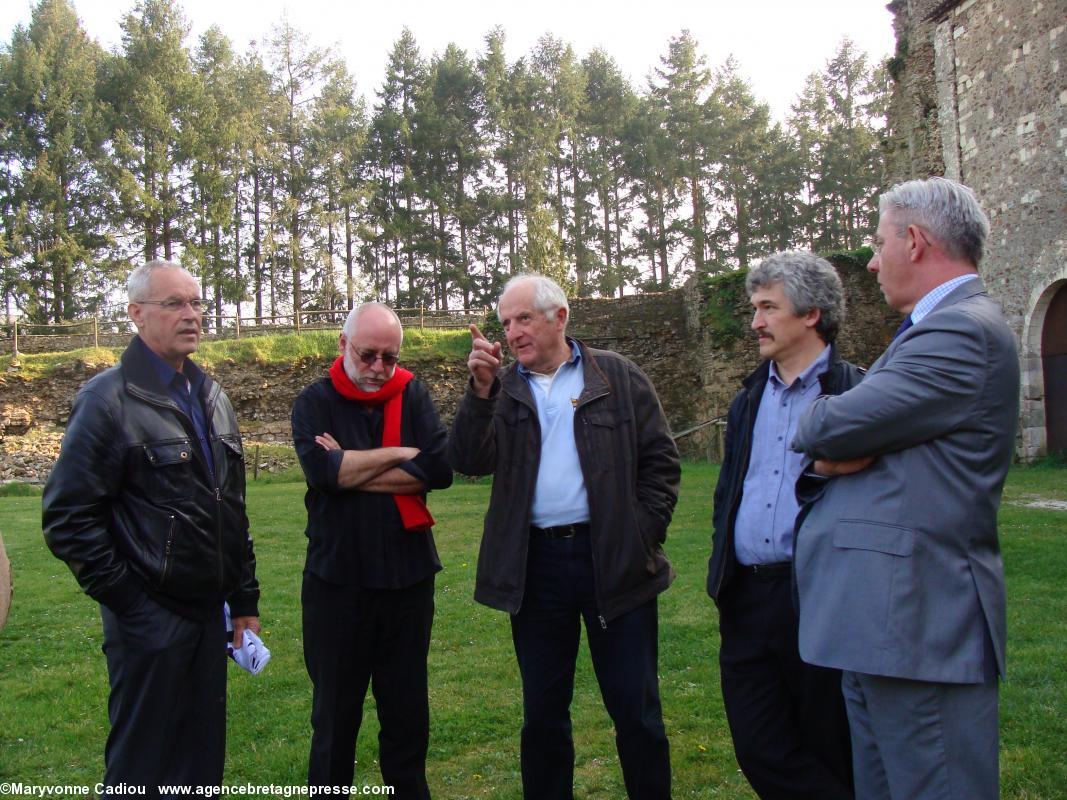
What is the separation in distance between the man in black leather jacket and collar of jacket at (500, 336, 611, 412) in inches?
41.5

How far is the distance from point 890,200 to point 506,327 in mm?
1443

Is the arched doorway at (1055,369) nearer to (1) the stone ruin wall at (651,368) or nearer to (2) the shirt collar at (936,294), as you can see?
(1) the stone ruin wall at (651,368)

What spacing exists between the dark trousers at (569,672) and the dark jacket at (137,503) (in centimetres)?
107

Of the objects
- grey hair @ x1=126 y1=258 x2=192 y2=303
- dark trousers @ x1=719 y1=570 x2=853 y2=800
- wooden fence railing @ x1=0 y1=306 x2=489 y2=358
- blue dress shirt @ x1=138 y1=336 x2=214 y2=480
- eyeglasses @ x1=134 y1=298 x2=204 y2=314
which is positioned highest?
wooden fence railing @ x1=0 y1=306 x2=489 y2=358

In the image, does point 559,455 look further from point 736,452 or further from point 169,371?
point 169,371

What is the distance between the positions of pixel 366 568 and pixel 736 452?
1.39 meters

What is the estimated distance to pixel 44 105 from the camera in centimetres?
3111

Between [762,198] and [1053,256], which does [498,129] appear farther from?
[1053,256]

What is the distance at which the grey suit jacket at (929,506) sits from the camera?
197 cm

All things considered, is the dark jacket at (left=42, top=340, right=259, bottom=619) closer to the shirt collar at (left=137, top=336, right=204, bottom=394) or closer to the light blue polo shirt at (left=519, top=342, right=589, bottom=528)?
the shirt collar at (left=137, top=336, right=204, bottom=394)

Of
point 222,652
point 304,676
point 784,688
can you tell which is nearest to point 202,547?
point 222,652

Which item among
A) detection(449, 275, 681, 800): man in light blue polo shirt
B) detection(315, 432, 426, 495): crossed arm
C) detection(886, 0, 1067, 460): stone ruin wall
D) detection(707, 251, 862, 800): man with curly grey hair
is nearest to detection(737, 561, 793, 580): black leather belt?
detection(707, 251, 862, 800): man with curly grey hair

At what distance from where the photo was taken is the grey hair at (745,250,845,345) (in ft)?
9.26

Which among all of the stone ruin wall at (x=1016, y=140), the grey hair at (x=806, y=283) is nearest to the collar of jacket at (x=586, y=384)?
the grey hair at (x=806, y=283)
